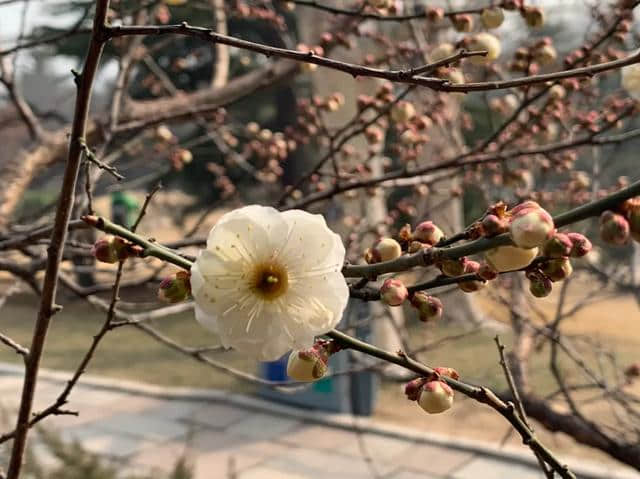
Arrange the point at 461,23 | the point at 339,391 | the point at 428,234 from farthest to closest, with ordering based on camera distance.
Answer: the point at 339,391 < the point at 461,23 < the point at 428,234

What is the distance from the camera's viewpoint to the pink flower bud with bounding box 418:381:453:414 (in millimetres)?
712

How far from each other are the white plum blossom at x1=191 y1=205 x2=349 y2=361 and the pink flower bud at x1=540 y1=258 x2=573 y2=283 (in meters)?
0.19

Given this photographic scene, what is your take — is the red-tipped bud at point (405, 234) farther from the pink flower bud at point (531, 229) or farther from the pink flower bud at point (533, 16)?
the pink flower bud at point (533, 16)

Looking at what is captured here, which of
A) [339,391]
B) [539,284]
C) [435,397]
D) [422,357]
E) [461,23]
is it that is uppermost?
[422,357]

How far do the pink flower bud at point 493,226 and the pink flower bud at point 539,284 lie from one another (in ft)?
0.36

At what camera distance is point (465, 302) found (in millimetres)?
8500

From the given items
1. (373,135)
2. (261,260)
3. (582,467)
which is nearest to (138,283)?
(373,135)

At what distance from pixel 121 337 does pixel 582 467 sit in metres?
5.50

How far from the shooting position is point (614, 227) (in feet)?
1.74

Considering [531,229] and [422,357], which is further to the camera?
[422,357]

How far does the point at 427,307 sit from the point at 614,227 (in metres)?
0.27

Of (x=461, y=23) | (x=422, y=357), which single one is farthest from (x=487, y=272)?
(x=422, y=357)

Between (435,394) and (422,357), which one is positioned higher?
(422,357)

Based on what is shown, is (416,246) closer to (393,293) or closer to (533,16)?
(393,293)
